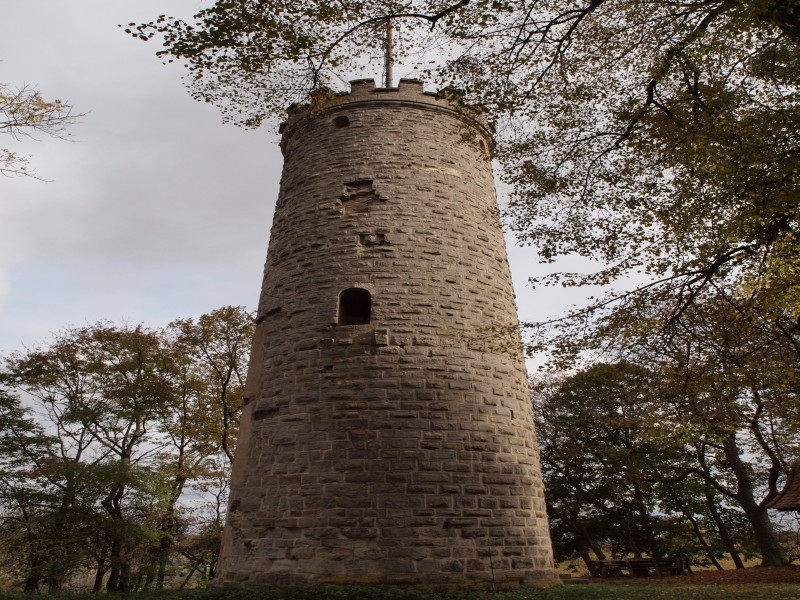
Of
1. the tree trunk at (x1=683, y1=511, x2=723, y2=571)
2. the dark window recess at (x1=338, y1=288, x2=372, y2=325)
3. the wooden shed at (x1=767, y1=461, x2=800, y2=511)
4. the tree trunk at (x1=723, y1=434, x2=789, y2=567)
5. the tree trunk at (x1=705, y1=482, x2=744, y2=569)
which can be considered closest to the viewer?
the dark window recess at (x1=338, y1=288, x2=372, y2=325)

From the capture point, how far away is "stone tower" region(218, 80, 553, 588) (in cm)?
661

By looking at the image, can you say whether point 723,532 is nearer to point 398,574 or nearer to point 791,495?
point 791,495

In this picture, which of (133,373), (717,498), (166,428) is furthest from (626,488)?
(133,373)

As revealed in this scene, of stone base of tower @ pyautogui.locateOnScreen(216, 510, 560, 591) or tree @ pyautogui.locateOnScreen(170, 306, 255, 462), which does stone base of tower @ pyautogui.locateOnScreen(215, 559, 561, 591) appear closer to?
stone base of tower @ pyautogui.locateOnScreen(216, 510, 560, 591)

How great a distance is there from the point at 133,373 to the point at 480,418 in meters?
15.0

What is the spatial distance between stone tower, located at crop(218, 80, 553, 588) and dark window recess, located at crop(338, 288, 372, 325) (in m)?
0.02

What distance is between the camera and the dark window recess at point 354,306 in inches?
324

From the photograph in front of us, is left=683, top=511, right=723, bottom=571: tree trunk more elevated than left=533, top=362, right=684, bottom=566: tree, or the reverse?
left=533, top=362, right=684, bottom=566: tree

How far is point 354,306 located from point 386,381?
1628 millimetres

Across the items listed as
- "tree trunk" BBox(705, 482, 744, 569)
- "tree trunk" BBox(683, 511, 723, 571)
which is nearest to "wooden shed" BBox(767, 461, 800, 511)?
"tree trunk" BBox(705, 482, 744, 569)

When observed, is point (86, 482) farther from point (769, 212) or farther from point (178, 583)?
point (769, 212)

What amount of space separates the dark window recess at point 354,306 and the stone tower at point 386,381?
0.9 inches

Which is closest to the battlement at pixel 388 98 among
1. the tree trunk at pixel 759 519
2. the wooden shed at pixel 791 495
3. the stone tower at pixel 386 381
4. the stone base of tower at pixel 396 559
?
the stone tower at pixel 386 381

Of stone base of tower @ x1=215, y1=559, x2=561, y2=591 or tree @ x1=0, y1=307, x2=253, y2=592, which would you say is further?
tree @ x1=0, y1=307, x2=253, y2=592
